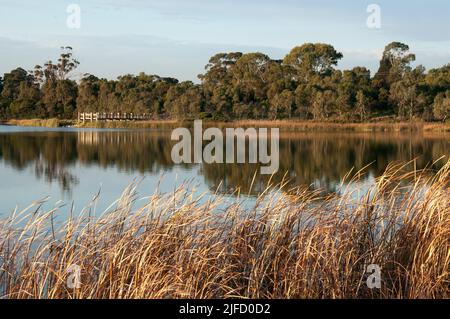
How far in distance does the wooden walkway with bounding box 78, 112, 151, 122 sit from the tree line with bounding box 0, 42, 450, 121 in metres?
0.77

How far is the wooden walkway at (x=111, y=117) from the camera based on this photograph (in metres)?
75.8

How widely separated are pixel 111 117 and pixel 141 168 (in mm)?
56540

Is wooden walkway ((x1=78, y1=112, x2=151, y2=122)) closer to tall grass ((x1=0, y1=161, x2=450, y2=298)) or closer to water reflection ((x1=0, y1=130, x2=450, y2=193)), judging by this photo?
water reflection ((x1=0, y1=130, x2=450, y2=193))

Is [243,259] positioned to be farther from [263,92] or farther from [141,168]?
[263,92]

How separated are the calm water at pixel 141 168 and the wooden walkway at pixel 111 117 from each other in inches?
1542

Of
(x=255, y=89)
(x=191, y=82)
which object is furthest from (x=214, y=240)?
(x=191, y=82)

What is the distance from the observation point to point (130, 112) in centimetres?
7662

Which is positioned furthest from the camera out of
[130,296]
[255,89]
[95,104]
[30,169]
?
[95,104]

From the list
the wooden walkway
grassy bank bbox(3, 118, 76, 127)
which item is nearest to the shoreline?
the wooden walkway

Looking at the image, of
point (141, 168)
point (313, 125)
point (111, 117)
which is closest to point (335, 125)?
point (313, 125)

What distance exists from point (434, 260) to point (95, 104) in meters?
77.6

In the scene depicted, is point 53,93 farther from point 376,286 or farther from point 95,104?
point 376,286

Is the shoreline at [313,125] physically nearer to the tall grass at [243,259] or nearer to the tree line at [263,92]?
the tree line at [263,92]

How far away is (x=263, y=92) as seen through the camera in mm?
73125
